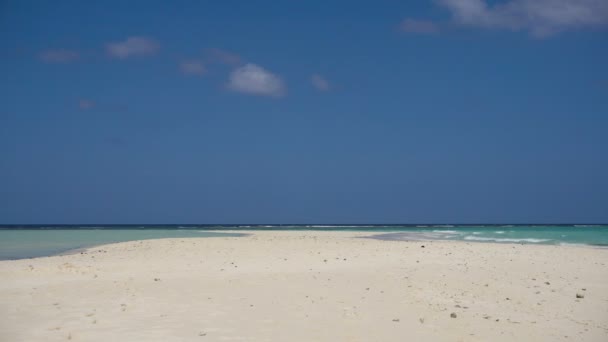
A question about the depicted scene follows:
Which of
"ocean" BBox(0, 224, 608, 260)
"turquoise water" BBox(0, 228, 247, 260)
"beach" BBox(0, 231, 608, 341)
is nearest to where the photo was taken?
"beach" BBox(0, 231, 608, 341)

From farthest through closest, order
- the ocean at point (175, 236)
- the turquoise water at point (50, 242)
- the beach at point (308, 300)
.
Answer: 1. the ocean at point (175, 236)
2. the turquoise water at point (50, 242)
3. the beach at point (308, 300)

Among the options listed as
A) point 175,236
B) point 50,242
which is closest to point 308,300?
point 50,242

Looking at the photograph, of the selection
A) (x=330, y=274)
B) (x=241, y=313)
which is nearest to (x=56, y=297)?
(x=241, y=313)

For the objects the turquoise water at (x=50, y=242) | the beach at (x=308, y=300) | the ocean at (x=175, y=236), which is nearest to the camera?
the beach at (x=308, y=300)

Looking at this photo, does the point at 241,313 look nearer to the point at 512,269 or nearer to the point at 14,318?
the point at 14,318

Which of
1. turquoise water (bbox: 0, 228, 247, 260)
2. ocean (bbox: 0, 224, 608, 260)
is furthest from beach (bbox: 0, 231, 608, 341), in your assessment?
ocean (bbox: 0, 224, 608, 260)

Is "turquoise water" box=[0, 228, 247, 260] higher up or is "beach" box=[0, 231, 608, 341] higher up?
"beach" box=[0, 231, 608, 341]

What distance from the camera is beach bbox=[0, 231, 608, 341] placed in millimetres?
7770

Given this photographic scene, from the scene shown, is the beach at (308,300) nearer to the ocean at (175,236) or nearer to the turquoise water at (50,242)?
the turquoise water at (50,242)

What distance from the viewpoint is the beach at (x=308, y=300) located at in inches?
306

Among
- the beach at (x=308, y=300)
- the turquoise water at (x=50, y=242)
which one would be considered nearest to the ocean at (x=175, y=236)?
the turquoise water at (x=50, y=242)

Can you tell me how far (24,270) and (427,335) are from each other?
40.3 feet

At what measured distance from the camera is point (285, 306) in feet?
31.3

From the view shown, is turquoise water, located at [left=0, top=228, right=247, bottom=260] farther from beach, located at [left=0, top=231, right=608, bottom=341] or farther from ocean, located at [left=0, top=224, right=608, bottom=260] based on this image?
beach, located at [left=0, top=231, right=608, bottom=341]
